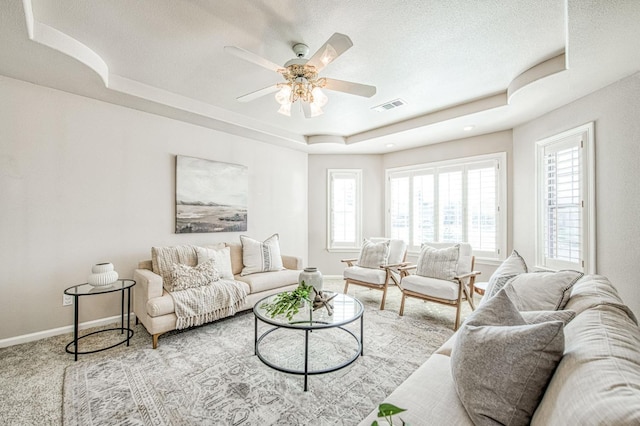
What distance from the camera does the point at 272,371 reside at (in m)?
2.28

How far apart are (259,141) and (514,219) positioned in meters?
4.19

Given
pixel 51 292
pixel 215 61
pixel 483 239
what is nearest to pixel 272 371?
pixel 51 292

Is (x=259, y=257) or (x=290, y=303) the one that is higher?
(x=259, y=257)

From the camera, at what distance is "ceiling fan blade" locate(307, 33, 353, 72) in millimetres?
1849

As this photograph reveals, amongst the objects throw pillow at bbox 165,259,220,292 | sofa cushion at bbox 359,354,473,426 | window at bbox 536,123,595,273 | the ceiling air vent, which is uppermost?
the ceiling air vent

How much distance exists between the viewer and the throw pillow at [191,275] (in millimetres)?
2980

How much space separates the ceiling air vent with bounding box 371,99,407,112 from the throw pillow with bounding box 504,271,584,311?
2538 millimetres

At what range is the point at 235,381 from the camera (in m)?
2.15

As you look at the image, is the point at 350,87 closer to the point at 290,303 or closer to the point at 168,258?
the point at 290,303

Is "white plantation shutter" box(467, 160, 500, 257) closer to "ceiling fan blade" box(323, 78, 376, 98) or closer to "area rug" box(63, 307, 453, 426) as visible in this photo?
"area rug" box(63, 307, 453, 426)

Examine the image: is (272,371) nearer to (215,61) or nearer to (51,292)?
(51,292)

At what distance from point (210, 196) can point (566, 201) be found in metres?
4.56

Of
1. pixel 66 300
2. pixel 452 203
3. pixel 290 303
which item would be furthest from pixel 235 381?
pixel 452 203

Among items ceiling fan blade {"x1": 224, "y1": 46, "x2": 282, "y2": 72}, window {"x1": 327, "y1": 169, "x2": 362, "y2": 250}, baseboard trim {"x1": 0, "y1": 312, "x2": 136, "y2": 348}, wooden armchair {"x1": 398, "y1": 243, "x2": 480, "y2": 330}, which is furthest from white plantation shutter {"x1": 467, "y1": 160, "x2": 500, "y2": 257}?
baseboard trim {"x1": 0, "y1": 312, "x2": 136, "y2": 348}
